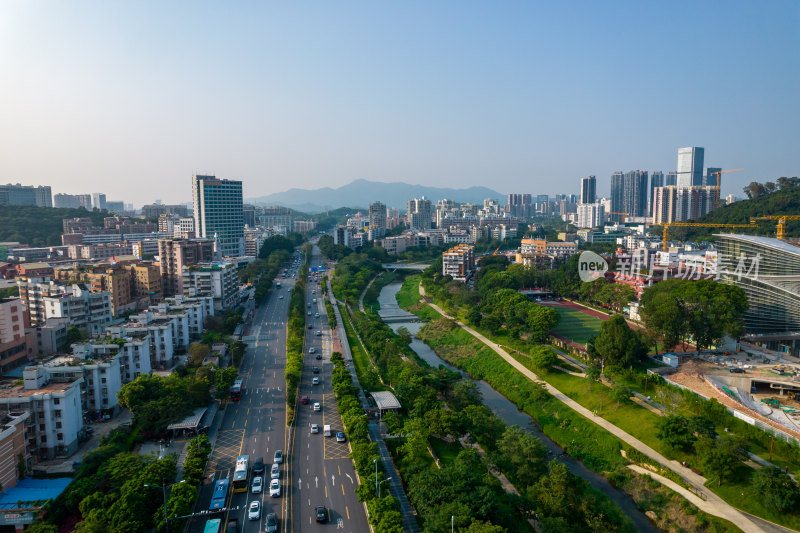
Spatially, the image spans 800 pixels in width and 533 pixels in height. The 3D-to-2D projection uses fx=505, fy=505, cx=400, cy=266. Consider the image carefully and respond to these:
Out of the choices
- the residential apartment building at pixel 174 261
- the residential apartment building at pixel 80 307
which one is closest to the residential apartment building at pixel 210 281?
the residential apartment building at pixel 174 261

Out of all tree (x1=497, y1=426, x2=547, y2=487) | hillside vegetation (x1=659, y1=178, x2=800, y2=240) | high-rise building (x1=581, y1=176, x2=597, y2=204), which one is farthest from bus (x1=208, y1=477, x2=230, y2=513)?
high-rise building (x1=581, y1=176, x2=597, y2=204)

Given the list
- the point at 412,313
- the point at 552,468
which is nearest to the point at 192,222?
the point at 412,313

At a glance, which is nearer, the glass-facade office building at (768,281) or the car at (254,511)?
the car at (254,511)

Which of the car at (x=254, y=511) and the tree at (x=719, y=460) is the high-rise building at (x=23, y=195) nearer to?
the car at (x=254, y=511)

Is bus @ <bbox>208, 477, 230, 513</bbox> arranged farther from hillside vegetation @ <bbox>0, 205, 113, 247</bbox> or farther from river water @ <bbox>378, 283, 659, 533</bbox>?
hillside vegetation @ <bbox>0, 205, 113, 247</bbox>

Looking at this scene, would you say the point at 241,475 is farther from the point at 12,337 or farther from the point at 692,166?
the point at 692,166

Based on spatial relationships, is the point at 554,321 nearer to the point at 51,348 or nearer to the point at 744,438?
the point at 744,438
